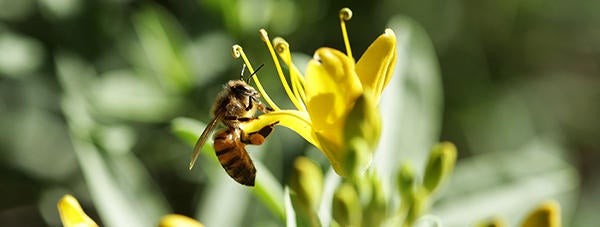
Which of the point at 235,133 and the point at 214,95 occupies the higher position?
the point at 235,133

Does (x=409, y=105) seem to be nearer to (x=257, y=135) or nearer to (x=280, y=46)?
(x=257, y=135)

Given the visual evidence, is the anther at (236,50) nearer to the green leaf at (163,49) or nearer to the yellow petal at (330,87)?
the yellow petal at (330,87)

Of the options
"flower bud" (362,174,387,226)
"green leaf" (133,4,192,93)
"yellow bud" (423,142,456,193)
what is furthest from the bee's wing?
"green leaf" (133,4,192,93)

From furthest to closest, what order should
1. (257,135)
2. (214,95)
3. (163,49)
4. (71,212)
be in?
(214,95), (163,49), (257,135), (71,212)

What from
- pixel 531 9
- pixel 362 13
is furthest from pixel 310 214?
pixel 531 9

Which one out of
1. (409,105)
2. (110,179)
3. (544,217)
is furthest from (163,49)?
(544,217)

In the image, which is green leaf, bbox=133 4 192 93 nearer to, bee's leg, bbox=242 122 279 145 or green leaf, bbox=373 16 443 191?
green leaf, bbox=373 16 443 191

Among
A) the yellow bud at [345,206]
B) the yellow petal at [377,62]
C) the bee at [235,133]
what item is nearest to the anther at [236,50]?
the bee at [235,133]
